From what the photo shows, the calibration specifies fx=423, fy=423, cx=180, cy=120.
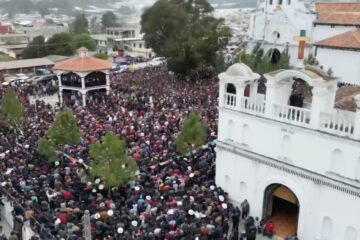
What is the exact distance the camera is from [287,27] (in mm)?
41562

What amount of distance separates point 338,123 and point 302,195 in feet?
10.9

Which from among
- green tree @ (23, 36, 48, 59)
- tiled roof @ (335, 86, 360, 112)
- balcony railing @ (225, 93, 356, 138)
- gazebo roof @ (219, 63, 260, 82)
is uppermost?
gazebo roof @ (219, 63, 260, 82)

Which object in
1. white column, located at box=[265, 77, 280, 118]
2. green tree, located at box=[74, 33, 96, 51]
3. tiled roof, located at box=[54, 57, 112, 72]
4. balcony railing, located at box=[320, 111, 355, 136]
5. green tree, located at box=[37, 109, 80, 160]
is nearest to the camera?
balcony railing, located at box=[320, 111, 355, 136]

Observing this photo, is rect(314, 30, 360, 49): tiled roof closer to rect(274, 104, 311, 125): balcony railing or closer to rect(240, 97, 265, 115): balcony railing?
rect(240, 97, 265, 115): balcony railing

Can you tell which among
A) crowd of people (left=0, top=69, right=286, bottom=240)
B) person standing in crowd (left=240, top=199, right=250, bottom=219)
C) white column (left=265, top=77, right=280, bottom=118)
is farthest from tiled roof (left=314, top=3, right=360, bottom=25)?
person standing in crowd (left=240, top=199, right=250, bottom=219)

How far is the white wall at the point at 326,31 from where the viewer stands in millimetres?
39125

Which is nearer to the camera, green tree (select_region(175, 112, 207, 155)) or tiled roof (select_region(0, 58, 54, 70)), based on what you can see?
green tree (select_region(175, 112, 207, 155))

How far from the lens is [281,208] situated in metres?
19.2

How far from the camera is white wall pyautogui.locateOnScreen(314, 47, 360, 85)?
33750mm

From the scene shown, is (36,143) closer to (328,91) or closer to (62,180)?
(62,180)

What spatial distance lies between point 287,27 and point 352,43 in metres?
8.95

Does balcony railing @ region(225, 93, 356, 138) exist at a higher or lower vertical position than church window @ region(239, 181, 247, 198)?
higher

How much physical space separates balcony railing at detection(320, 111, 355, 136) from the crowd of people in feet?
16.0

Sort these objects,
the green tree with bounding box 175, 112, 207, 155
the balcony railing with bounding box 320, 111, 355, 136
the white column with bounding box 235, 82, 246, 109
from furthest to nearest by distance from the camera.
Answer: the green tree with bounding box 175, 112, 207, 155, the white column with bounding box 235, 82, 246, 109, the balcony railing with bounding box 320, 111, 355, 136
